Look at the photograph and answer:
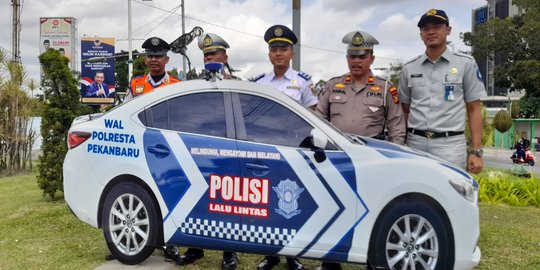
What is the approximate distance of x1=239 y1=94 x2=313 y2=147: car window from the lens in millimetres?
3672

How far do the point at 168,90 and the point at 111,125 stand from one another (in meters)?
0.57

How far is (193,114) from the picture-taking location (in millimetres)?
3914

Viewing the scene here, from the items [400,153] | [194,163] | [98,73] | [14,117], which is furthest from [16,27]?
[400,153]

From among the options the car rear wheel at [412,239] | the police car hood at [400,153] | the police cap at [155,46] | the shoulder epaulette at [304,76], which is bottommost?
the car rear wheel at [412,239]

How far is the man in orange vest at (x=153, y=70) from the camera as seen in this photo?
5082 mm

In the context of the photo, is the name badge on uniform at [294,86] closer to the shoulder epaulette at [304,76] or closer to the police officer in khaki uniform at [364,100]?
the shoulder epaulette at [304,76]

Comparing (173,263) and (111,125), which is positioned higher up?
(111,125)

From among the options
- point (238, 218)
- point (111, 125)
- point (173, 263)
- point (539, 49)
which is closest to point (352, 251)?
point (238, 218)

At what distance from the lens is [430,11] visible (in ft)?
13.5

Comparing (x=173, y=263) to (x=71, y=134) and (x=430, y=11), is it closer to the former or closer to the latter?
(x=71, y=134)

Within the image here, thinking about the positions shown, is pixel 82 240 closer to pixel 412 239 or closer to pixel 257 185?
pixel 257 185

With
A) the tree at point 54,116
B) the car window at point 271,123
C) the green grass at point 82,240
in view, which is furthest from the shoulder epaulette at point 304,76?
the tree at point 54,116

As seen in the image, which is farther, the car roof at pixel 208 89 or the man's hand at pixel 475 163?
the man's hand at pixel 475 163

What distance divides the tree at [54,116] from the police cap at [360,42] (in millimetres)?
4947
